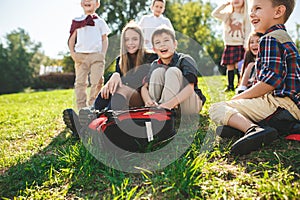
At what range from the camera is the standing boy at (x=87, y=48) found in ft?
13.4

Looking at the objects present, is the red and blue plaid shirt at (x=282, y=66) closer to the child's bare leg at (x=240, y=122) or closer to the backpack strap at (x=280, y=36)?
the backpack strap at (x=280, y=36)

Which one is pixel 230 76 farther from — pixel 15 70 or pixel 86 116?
Result: pixel 15 70

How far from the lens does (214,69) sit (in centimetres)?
2316

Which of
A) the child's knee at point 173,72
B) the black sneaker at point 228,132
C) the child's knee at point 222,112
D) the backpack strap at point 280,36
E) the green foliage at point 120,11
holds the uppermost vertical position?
the green foliage at point 120,11

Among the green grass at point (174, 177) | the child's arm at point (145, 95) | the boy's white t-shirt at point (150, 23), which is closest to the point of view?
the green grass at point (174, 177)

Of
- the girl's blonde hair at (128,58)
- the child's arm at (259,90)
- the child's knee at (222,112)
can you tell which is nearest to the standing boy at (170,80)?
the girl's blonde hair at (128,58)

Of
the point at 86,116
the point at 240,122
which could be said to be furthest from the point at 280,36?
the point at 86,116

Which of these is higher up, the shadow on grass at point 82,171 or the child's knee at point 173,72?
the child's knee at point 173,72

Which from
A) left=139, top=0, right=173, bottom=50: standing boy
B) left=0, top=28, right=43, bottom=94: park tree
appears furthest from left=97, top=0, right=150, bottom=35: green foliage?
left=139, top=0, right=173, bottom=50: standing boy

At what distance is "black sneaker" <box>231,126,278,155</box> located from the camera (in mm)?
1881

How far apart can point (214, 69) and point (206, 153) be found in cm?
2180

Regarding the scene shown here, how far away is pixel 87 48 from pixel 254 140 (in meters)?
2.84

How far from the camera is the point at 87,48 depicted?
13.4ft

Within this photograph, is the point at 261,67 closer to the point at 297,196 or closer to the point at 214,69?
the point at 297,196
